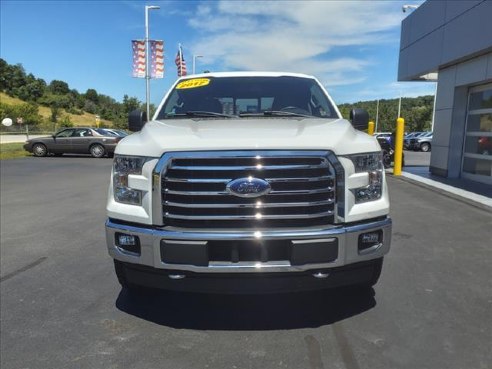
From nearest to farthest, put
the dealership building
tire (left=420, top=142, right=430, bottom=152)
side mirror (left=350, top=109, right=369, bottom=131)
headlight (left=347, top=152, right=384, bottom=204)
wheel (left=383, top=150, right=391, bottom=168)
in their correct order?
1. headlight (left=347, top=152, right=384, bottom=204)
2. side mirror (left=350, top=109, right=369, bottom=131)
3. the dealership building
4. wheel (left=383, top=150, right=391, bottom=168)
5. tire (left=420, top=142, right=430, bottom=152)

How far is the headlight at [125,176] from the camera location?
304 centimetres

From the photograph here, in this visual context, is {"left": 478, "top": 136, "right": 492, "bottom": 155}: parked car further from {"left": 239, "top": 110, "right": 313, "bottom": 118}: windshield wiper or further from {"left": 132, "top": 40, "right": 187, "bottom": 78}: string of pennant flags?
{"left": 132, "top": 40, "right": 187, "bottom": 78}: string of pennant flags

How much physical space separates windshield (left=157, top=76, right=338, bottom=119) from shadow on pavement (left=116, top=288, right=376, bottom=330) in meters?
1.71

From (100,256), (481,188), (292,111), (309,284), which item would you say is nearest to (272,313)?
(309,284)

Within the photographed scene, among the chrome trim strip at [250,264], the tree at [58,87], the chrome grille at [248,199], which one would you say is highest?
the tree at [58,87]

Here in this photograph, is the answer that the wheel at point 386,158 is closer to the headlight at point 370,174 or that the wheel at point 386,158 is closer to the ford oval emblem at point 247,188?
the headlight at point 370,174

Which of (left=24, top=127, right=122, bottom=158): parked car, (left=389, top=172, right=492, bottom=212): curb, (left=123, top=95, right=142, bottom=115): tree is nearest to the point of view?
(left=389, top=172, right=492, bottom=212): curb

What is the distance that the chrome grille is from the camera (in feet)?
9.39

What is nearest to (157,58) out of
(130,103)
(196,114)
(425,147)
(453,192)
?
(425,147)

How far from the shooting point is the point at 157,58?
2528 centimetres

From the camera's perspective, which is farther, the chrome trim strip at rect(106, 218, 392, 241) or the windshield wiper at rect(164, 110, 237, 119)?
the windshield wiper at rect(164, 110, 237, 119)

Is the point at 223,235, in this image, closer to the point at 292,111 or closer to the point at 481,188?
the point at 292,111

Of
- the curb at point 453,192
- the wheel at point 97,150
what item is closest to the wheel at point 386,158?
the curb at point 453,192

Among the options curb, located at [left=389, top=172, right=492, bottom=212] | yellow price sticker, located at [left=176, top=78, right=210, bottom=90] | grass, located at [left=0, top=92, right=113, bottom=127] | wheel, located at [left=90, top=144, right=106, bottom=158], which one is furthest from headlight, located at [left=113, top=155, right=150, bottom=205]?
grass, located at [left=0, top=92, right=113, bottom=127]
